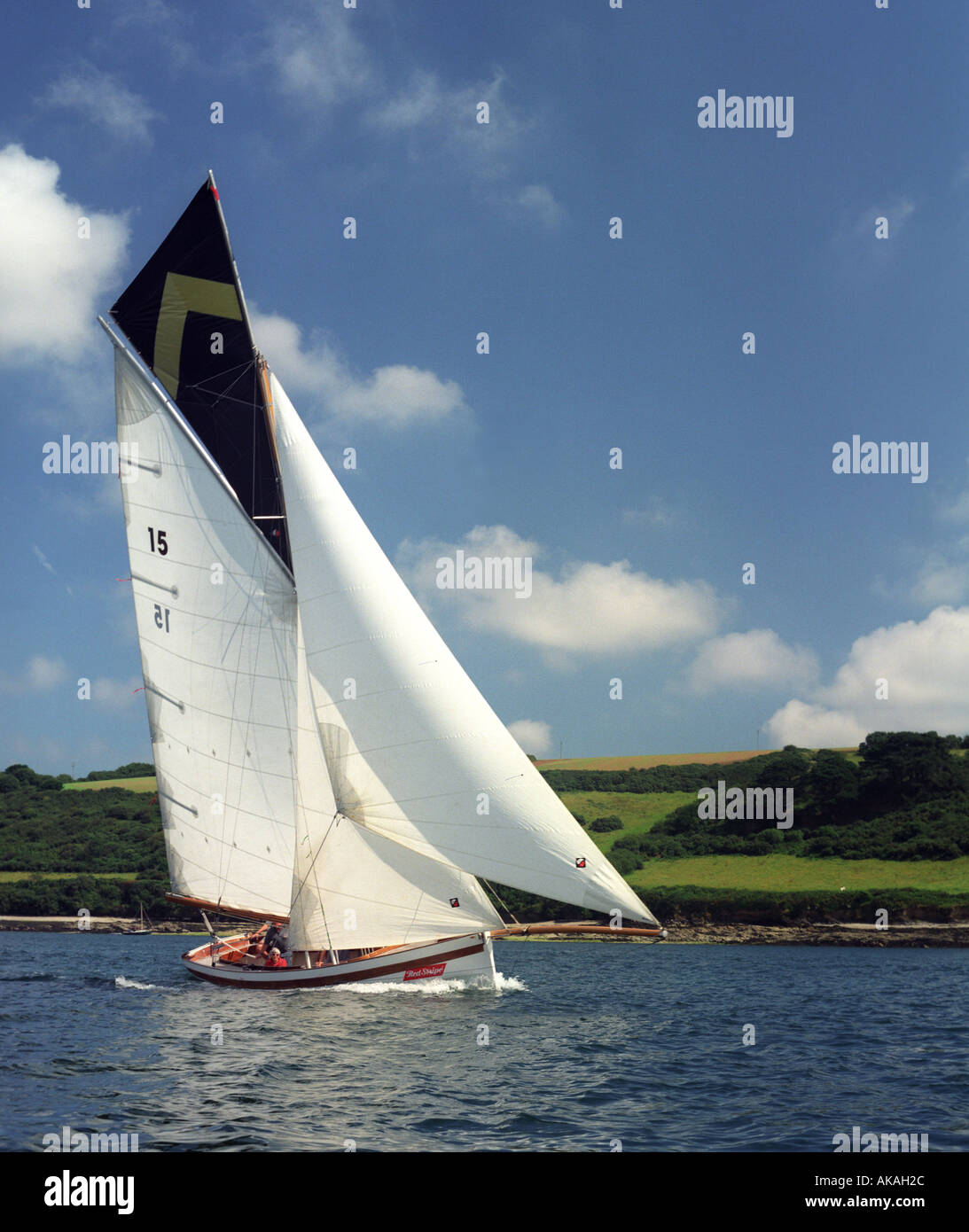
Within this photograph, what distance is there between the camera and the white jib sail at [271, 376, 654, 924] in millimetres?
29484

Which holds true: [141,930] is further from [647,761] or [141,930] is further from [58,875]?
[647,761]

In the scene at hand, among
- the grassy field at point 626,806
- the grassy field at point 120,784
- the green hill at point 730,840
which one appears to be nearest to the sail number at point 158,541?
the green hill at point 730,840

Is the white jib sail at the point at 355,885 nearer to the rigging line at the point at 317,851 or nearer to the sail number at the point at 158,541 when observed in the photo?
the rigging line at the point at 317,851

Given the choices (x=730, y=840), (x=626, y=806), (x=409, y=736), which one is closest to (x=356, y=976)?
(x=409, y=736)

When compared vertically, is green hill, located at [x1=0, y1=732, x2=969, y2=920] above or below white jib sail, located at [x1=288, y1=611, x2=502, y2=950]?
below

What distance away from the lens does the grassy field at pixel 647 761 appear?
15288 cm

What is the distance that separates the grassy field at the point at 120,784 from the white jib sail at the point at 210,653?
11958 centimetres

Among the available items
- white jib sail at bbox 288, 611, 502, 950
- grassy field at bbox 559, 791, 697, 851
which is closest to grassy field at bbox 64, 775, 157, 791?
grassy field at bbox 559, 791, 697, 851

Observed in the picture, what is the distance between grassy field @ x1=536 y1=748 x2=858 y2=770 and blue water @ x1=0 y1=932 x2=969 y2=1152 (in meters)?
112

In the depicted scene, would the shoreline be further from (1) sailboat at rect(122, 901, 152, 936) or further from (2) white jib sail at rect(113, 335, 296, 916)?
(2) white jib sail at rect(113, 335, 296, 916)

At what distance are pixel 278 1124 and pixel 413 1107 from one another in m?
2.65

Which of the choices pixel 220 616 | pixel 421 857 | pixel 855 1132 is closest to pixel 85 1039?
pixel 421 857
